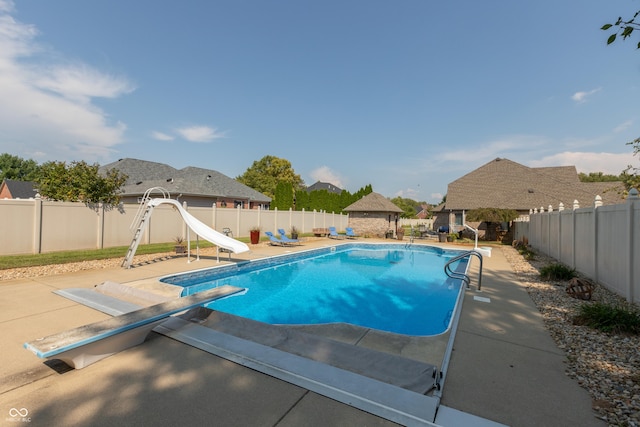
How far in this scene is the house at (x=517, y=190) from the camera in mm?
23219

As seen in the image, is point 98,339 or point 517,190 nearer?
point 98,339

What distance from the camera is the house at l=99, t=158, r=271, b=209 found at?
79.9 ft

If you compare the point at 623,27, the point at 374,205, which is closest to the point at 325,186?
the point at 374,205

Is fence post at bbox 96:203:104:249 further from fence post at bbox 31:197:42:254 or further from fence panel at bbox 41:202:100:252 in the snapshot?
fence post at bbox 31:197:42:254

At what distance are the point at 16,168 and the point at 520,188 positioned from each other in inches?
3172

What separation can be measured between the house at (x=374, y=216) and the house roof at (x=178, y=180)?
39.2 feet

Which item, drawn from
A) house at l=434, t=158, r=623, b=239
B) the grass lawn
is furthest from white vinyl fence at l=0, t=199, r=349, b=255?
house at l=434, t=158, r=623, b=239

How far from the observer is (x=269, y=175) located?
171 feet

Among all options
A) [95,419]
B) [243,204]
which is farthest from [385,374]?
[243,204]

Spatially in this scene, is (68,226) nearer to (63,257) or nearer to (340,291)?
(63,257)

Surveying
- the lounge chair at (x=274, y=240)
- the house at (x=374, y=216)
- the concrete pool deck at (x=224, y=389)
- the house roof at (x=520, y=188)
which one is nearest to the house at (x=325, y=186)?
the house at (x=374, y=216)

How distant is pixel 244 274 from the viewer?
1048 centimetres

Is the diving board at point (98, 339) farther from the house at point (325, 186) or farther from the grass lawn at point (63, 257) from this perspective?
the house at point (325, 186)

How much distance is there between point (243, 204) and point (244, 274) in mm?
21302
